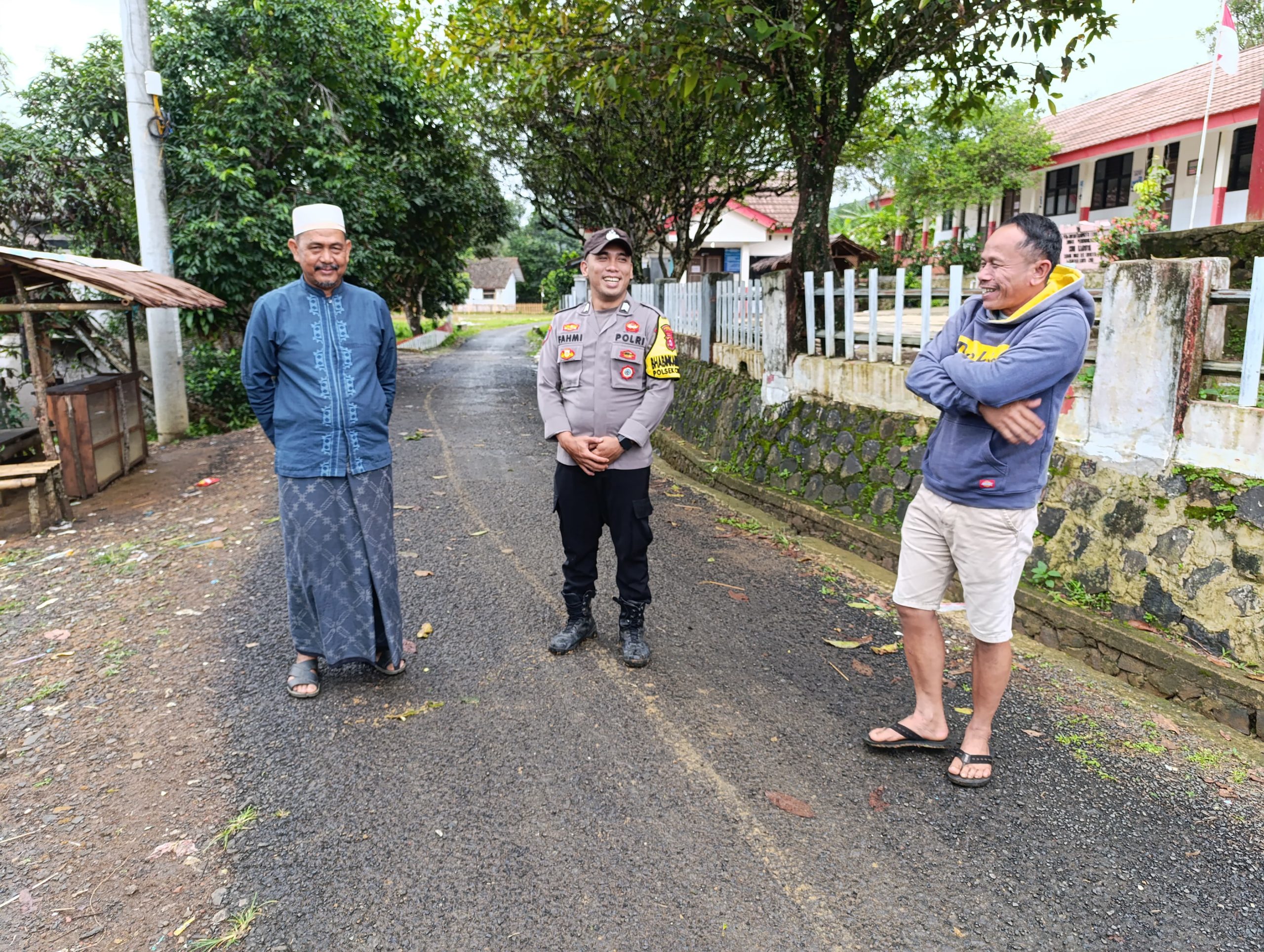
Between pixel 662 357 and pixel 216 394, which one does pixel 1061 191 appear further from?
pixel 662 357

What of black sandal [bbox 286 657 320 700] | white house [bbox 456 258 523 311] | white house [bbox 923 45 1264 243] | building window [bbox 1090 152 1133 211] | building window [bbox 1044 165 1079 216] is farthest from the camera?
white house [bbox 456 258 523 311]

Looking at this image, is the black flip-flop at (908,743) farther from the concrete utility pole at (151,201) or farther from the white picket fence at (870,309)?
the concrete utility pole at (151,201)

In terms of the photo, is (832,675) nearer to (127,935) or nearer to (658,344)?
(658,344)

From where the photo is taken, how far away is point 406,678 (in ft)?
13.1

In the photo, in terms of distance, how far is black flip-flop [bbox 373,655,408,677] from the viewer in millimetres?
3951

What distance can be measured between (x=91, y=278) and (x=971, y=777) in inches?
293

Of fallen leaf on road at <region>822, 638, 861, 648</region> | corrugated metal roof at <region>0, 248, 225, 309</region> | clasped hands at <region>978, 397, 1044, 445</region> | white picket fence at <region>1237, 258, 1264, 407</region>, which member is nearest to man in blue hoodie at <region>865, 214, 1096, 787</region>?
clasped hands at <region>978, 397, 1044, 445</region>

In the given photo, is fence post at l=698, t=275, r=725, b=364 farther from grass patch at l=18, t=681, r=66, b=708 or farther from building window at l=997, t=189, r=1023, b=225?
building window at l=997, t=189, r=1023, b=225

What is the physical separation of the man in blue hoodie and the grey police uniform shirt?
1.22m

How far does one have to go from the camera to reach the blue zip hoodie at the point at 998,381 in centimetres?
282

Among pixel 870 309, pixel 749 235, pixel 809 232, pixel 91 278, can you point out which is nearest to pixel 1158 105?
pixel 809 232

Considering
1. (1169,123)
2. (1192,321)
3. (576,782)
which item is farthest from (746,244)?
(576,782)

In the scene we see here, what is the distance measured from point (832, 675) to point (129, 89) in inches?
422

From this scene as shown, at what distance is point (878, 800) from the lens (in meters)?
3.09
